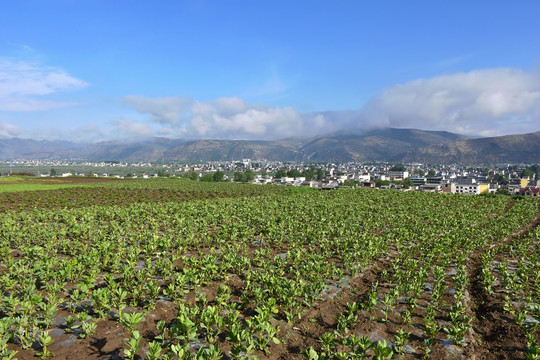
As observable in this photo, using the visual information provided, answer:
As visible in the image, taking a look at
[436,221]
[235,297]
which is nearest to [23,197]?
[235,297]

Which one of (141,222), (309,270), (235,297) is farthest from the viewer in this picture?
(141,222)

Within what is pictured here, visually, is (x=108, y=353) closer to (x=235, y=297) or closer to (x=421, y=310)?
(x=235, y=297)

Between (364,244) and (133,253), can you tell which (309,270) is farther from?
(133,253)

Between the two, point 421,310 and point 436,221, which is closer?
point 421,310

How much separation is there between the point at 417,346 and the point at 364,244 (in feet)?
24.6

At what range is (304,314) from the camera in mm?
8156

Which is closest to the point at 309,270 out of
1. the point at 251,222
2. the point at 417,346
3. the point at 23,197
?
the point at 417,346

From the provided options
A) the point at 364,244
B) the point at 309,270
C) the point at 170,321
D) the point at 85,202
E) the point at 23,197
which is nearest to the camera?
the point at 170,321

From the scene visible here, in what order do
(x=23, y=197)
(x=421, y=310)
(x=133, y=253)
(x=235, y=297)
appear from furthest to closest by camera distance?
(x=23, y=197) → (x=133, y=253) → (x=235, y=297) → (x=421, y=310)

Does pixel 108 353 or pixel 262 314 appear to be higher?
pixel 262 314

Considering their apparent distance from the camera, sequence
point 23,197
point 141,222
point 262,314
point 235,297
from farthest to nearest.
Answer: point 23,197 → point 141,222 → point 235,297 → point 262,314

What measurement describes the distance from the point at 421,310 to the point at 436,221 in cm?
1543

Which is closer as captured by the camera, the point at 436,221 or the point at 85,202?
the point at 436,221

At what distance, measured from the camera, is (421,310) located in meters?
8.41
